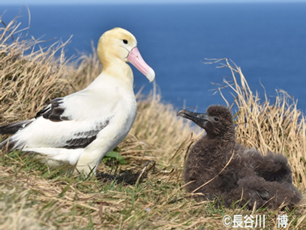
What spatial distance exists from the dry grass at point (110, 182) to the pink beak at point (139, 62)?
2.52ft

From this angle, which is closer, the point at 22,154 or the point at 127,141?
the point at 22,154

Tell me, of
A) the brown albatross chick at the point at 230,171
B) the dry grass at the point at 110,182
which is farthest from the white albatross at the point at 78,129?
the brown albatross chick at the point at 230,171

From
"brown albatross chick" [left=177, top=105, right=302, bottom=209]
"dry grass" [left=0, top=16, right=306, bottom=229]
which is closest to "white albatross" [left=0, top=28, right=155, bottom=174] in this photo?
"dry grass" [left=0, top=16, right=306, bottom=229]

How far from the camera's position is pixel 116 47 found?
14.9 ft

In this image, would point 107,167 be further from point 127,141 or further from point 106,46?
point 106,46

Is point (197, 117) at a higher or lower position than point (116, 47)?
lower

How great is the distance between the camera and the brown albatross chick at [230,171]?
372 centimetres

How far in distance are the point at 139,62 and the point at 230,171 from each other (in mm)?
1495

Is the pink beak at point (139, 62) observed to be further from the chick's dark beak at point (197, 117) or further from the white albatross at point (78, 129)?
the chick's dark beak at point (197, 117)

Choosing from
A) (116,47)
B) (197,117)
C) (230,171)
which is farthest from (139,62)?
(230,171)

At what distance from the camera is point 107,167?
16.9 ft

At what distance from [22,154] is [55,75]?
6.60 ft

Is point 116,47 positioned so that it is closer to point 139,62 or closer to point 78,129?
point 139,62

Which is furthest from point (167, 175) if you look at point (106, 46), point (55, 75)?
point (55, 75)
